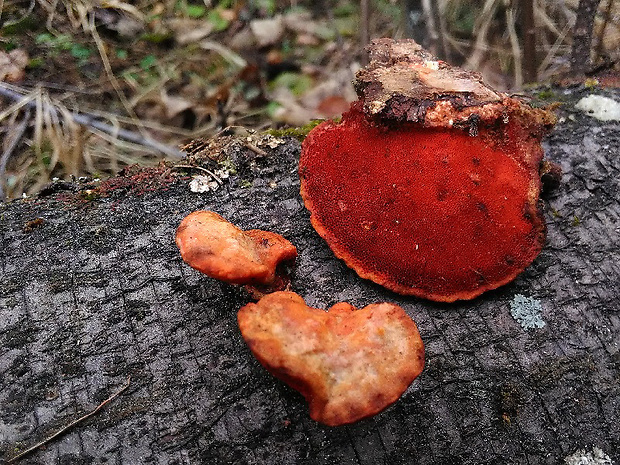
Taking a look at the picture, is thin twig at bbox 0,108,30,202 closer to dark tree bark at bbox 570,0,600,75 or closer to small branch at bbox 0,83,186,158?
small branch at bbox 0,83,186,158

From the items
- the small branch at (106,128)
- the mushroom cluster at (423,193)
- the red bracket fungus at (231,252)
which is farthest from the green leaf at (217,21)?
the red bracket fungus at (231,252)

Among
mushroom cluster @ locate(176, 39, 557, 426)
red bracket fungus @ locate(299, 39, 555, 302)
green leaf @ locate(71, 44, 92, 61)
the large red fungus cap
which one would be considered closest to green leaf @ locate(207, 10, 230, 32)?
green leaf @ locate(71, 44, 92, 61)

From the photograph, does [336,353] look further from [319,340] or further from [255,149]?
[255,149]

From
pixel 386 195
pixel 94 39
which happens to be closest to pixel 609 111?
pixel 386 195

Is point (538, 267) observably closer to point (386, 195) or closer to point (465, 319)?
point (465, 319)

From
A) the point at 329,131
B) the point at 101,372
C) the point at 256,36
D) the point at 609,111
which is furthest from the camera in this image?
the point at 256,36

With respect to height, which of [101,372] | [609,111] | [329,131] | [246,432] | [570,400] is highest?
[329,131]
